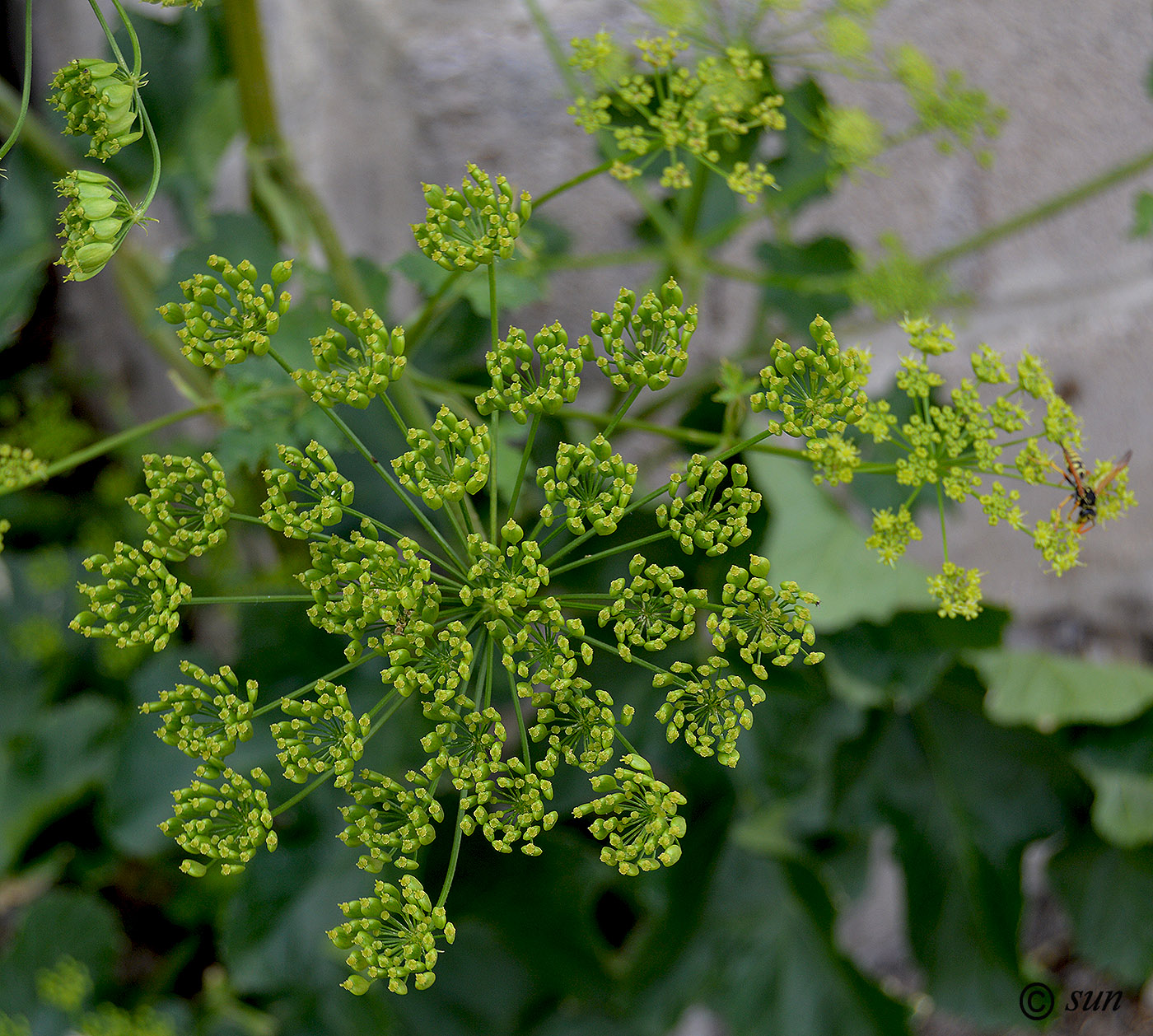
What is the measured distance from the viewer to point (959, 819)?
3.75ft

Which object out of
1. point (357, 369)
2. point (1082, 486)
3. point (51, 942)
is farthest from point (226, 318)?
point (51, 942)

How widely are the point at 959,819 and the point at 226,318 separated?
1064mm

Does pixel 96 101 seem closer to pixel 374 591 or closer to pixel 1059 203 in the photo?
pixel 374 591

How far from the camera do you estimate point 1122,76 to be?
3.71ft

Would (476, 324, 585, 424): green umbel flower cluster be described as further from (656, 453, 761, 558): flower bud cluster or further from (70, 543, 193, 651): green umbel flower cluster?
(70, 543, 193, 651): green umbel flower cluster

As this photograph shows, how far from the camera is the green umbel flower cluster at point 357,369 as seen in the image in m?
0.44

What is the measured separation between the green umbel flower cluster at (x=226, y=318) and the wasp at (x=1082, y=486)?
40cm

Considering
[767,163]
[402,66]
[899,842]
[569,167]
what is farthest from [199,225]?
[899,842]

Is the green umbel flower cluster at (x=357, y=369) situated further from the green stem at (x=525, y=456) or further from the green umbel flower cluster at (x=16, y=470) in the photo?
the green umbel flower cluster at (x=16, y=470)

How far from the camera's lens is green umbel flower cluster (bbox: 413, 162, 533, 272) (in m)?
0.45

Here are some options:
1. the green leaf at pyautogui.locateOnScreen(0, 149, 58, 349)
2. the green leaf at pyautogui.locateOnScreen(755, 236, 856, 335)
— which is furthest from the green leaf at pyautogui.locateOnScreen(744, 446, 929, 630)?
the green leaf at pyautogui.locateOnScreen(0, 149, 58, 349)

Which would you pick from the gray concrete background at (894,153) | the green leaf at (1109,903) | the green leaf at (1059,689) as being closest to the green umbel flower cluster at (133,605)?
the gray concrete background at (894,153)

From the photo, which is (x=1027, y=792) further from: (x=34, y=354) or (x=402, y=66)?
(x=34, y=354)

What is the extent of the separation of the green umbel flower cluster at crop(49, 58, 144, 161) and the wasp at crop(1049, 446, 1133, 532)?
487 millimetres
